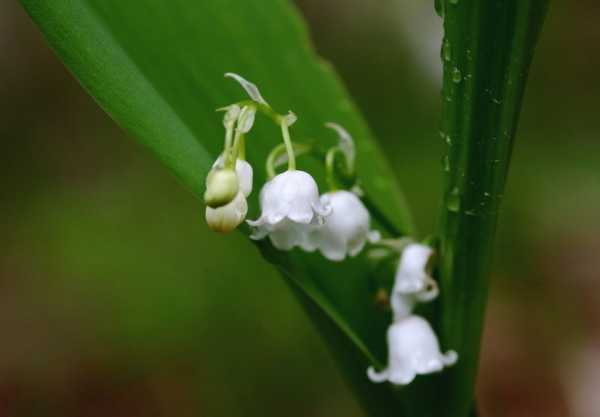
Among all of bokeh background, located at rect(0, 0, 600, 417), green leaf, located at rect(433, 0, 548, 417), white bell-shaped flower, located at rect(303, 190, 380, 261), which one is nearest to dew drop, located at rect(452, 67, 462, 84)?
green leaf, located at rect(433, 0, 548, 417)

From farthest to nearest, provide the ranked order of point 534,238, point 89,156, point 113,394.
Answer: point 89,156
point 534,238
point 113,394

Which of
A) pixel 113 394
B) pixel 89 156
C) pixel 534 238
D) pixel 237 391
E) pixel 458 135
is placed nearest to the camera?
pixel 458 135

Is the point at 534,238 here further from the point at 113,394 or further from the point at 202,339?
the point at 113,394

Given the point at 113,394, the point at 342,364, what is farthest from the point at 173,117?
the point at 113,394

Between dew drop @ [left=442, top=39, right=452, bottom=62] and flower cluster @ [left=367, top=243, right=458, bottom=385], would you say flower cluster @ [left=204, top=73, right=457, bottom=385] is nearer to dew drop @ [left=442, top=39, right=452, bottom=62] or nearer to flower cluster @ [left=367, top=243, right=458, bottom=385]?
flower cluster @ [left=367, top=243, right=458, bottom=385]

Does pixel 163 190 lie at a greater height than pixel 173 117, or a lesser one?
lesser

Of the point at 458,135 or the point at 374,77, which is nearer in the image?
the point at 458,135

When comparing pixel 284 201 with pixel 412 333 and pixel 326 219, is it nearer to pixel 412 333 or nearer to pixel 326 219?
pixel 326 219
